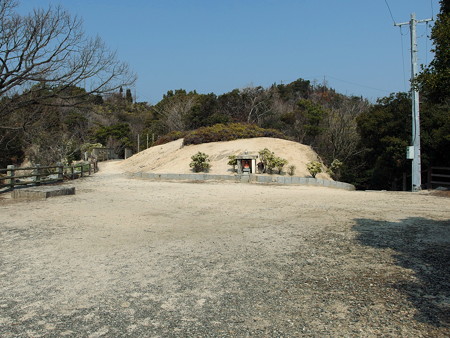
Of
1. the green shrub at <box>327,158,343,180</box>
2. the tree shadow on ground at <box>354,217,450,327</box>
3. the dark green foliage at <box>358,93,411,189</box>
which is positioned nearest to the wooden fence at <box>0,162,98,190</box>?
the tree shadow on ground at <box>354,217,450,327</box>

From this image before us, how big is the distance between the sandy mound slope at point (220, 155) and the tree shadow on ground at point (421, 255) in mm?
12175

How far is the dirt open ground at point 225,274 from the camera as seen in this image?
10.1 ft

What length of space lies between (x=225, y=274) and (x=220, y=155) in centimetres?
1814

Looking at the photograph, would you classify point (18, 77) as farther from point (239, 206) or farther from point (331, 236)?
point (331, 236)

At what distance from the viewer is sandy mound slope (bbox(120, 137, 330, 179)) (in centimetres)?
2058

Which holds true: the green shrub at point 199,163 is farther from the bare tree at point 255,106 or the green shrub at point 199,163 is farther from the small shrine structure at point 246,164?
the bare tree at point 255,106

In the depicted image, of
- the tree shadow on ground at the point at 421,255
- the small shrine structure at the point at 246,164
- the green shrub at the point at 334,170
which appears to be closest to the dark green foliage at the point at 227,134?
the green shrub at the point at 334,170

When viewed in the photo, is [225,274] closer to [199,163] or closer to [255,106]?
[199,163]

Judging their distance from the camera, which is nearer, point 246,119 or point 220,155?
point 220,155

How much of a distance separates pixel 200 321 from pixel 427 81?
3.82m

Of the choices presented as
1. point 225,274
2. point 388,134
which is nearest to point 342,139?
point 388,134

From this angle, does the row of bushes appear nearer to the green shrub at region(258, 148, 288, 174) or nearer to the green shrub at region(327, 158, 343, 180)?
the green shrub at region(327, 158, 343, 180)

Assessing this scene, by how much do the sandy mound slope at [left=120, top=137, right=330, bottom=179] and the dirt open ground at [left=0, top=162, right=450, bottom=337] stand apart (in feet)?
40.2

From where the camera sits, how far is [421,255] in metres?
4.97
